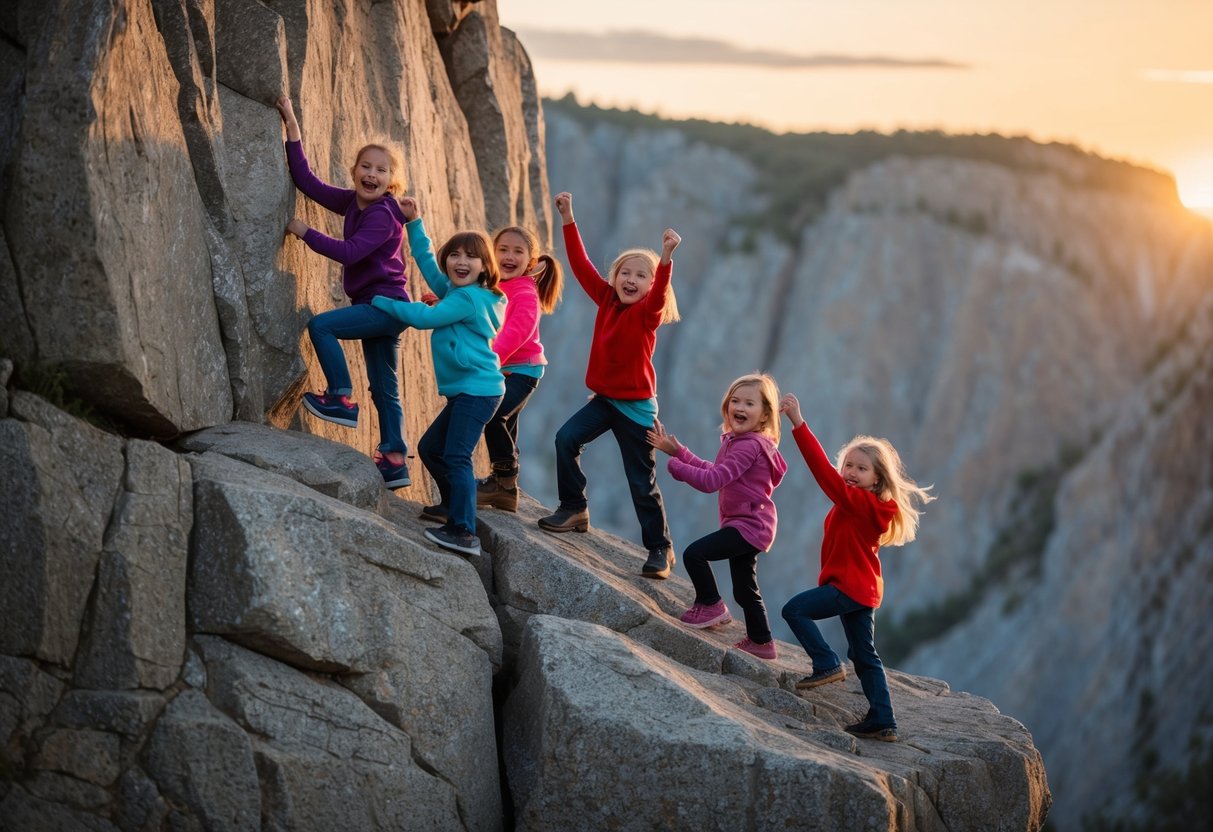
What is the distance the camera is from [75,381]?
6773mm

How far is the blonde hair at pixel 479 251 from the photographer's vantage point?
811 cm

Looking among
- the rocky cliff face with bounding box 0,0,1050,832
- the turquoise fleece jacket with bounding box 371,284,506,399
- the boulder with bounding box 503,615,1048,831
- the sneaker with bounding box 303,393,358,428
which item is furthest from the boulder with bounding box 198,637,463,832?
the turquoise fleece jacket with bounding box 371,284,506,399

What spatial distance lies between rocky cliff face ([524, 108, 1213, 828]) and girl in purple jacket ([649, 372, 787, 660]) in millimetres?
18048

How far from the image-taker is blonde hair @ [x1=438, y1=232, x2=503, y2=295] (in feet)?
26.6

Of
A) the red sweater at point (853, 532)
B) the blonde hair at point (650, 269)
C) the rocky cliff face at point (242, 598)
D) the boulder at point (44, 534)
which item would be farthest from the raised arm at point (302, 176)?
the red sweater at point (853, 532)

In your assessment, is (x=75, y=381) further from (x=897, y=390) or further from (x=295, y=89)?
(x=897, y=390)

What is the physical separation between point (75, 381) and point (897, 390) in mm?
33522

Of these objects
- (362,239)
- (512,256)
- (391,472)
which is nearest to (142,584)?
(391,472)

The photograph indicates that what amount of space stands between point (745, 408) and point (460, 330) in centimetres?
199

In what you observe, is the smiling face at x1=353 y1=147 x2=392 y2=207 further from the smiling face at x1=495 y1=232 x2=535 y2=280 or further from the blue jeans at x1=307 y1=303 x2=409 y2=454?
the smiling face at x1=495 y1=232 x2=535 y2=280

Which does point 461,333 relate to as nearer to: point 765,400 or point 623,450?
point 623,450

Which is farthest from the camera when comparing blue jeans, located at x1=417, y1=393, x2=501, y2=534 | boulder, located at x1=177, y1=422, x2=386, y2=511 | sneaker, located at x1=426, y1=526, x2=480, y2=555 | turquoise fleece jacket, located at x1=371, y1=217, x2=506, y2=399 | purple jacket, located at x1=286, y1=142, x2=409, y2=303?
purple jacket, located at x1=286, y1=142, x2=409, y2=303

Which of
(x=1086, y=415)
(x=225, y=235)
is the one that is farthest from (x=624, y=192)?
(x=225, y=235)

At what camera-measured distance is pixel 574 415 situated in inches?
344
